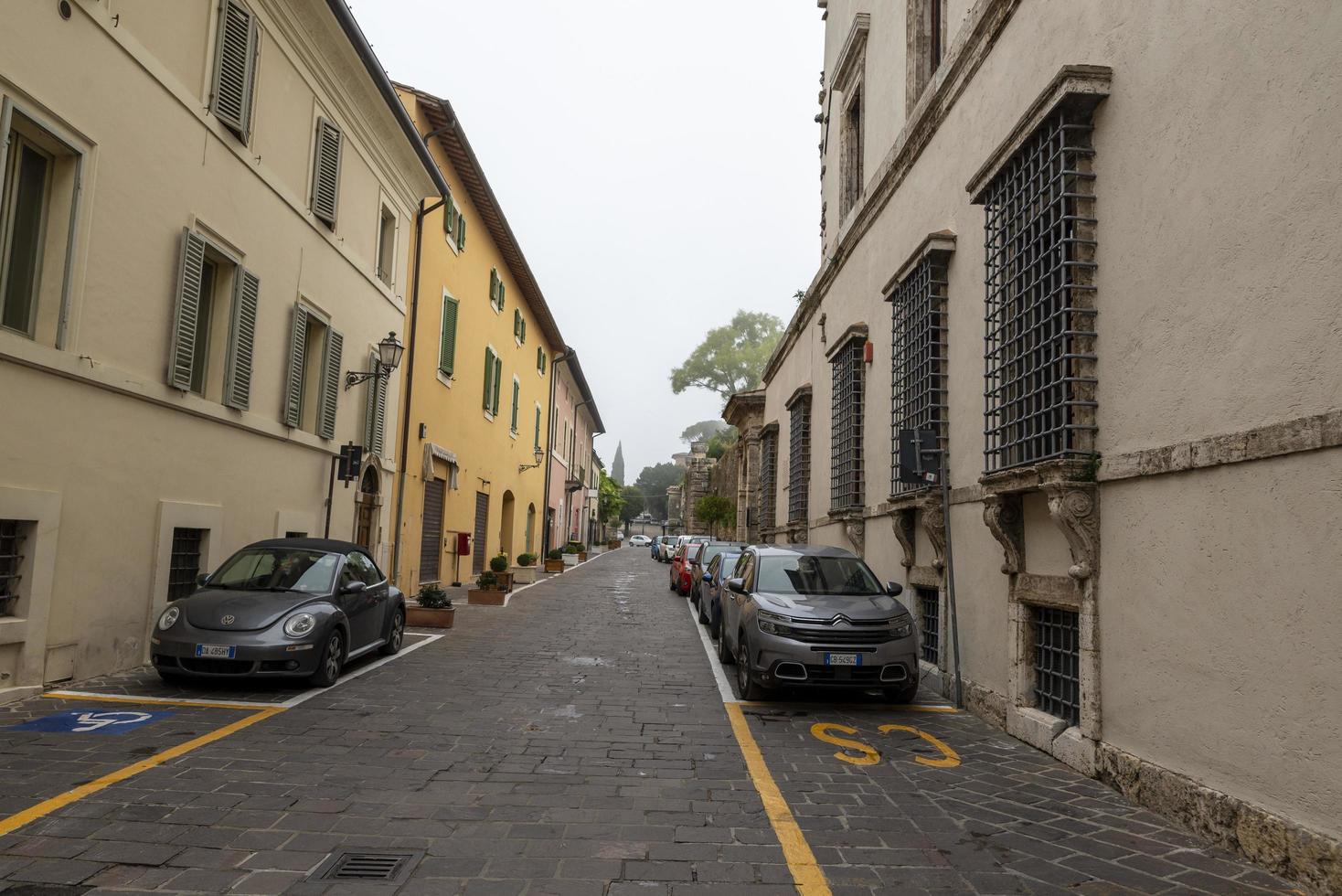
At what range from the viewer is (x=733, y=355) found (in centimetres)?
6550

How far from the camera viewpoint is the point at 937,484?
386 inches

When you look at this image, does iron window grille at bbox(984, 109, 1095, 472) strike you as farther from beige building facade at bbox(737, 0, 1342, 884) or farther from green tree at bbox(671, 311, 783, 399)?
green tree at bbox(671, 311, 783, 399)

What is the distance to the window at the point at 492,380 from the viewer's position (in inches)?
1003

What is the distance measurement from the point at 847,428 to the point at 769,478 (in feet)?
38.9

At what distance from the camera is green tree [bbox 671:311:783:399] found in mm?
65062

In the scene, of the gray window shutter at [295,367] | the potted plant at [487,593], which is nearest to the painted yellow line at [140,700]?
the gray window shutter at [295,367]

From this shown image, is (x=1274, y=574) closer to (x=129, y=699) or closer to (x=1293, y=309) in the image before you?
(x=1293, y=309)

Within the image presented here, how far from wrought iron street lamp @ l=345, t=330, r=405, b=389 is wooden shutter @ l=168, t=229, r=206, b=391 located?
4.51 meters

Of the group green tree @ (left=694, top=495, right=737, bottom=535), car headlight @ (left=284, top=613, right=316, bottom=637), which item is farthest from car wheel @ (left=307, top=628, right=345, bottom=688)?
green tree @ (left=694, top=495, right=737, bottom=535)

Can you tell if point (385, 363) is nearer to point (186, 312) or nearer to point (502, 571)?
point (186, 312)

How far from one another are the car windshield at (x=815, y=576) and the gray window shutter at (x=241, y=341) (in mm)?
6834

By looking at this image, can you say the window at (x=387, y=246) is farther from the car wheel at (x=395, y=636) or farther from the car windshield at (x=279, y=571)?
the car windshield at (x=279, y=571)

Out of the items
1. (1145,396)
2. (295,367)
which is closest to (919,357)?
(1145,396)

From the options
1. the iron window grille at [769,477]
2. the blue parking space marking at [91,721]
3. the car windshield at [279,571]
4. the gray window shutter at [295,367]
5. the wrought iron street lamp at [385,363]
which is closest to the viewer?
the blue parking space marking at [91,721]
